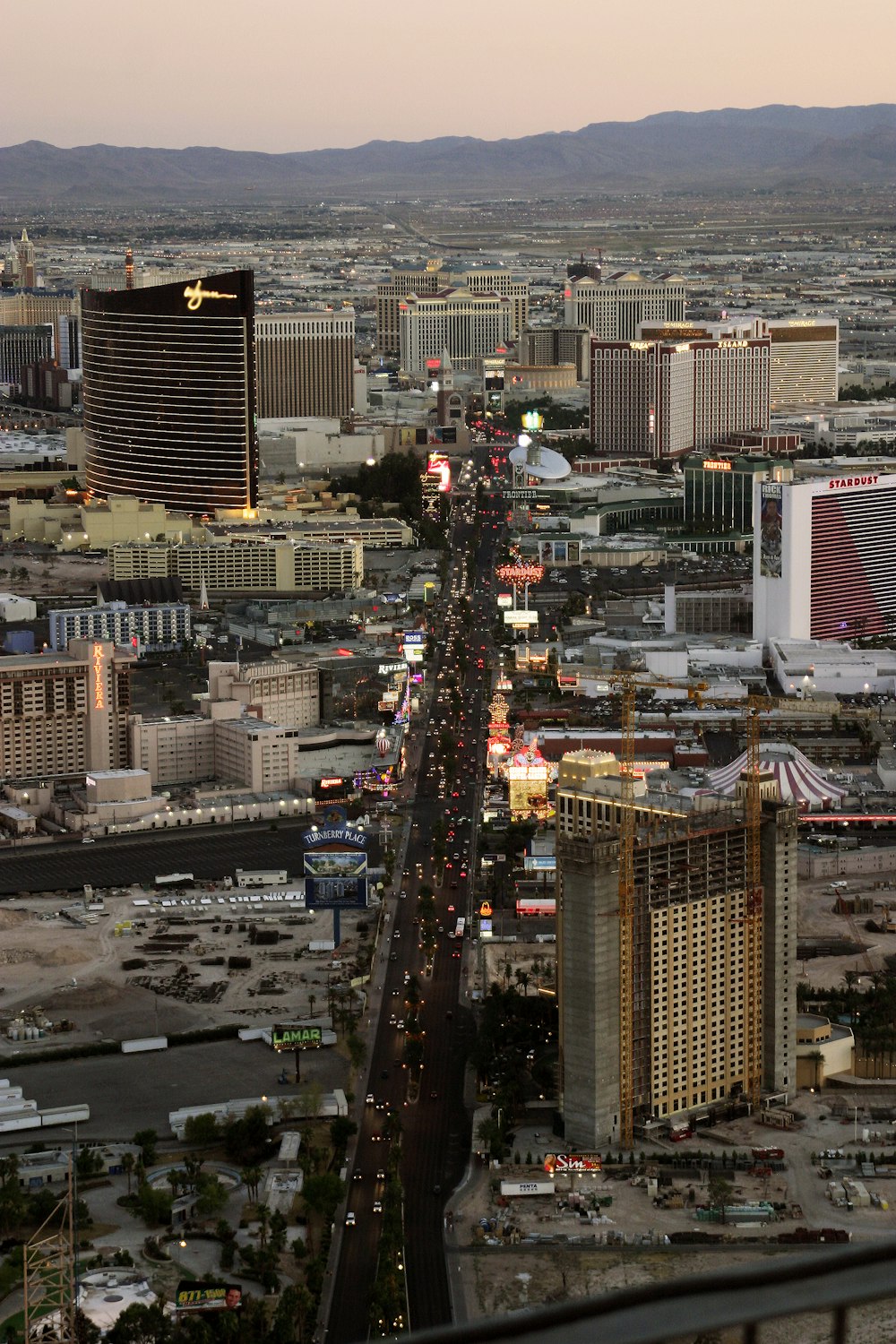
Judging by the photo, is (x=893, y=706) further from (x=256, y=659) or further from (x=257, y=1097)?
(x=257, y=1097)

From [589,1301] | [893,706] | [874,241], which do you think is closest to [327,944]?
[893,706]

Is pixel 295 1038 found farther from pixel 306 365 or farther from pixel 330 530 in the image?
pixel 306 365

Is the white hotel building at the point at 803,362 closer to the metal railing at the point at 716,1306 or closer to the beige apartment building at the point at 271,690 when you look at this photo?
the beige apartment building at the point at 271,690

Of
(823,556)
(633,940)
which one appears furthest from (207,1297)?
(823,556)

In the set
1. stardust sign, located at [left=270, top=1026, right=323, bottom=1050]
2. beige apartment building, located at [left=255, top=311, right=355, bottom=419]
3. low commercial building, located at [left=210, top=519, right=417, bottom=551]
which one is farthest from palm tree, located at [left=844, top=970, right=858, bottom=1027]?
beige apartment building, located at [left=255, top=311, right=355, bottom=419]

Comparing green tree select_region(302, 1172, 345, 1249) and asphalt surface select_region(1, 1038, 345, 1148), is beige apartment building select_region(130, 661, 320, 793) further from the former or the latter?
green tree select_region(302, 1172, 345, 1249)
